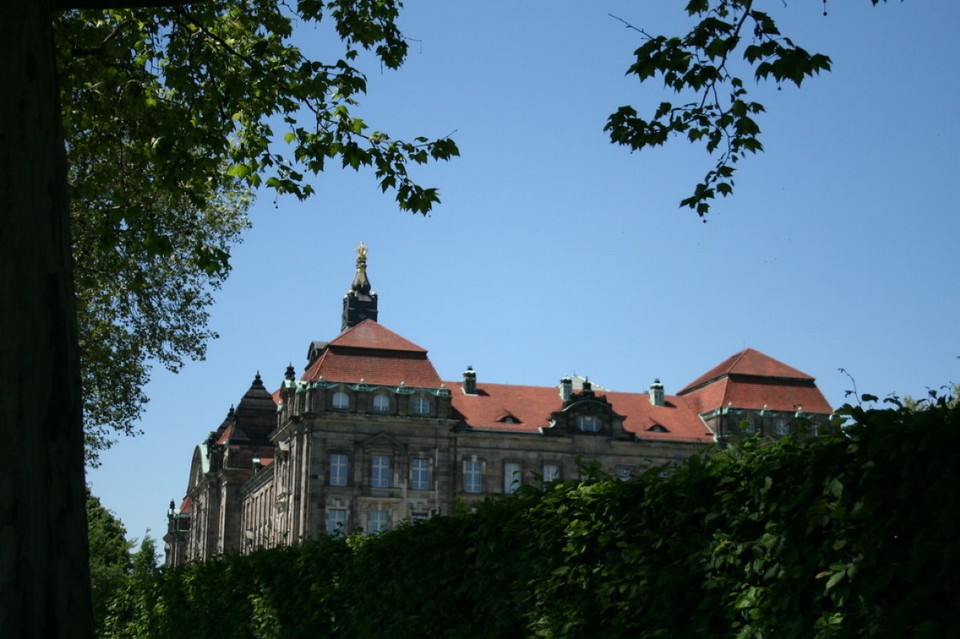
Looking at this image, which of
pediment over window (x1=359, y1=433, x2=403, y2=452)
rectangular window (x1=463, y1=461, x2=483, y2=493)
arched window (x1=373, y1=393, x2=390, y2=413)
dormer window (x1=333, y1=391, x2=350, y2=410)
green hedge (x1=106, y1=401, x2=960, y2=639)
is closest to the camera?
green hedge (x1=106, y1=401, x2=960, y2=639)

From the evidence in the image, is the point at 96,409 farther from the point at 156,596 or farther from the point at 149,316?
the point at 156,596

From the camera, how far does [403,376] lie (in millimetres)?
79875

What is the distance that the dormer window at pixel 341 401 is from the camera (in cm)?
7794

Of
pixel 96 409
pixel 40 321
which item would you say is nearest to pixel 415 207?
pixel 40 321

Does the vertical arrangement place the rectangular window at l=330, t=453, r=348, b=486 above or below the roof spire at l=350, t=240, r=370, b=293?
below

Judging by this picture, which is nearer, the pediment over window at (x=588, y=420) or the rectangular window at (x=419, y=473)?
the rectangular window at (x=419, y=473)

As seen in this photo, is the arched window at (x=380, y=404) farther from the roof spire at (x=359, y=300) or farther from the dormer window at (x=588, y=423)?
the roof spire at (x=359, y=300)

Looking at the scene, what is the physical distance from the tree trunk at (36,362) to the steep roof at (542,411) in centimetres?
7398

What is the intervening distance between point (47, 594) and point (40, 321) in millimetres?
1569

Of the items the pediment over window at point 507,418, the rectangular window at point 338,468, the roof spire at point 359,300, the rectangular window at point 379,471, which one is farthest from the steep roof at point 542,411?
the roof spire at point 359,300

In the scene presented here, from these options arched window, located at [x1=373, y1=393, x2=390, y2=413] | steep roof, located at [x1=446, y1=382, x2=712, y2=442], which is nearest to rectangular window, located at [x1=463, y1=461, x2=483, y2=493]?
steep roof, located at [x1=446, y1=382, x2=712, y2=442]

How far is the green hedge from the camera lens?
290 inches

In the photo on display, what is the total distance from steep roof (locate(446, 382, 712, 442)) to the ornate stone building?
0.35ft

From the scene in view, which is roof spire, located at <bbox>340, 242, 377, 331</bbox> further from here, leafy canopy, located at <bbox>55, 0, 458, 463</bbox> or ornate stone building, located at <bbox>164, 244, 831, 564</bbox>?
leafy canopy, located at <bbox>55, 0, 458, 463</bbox>
